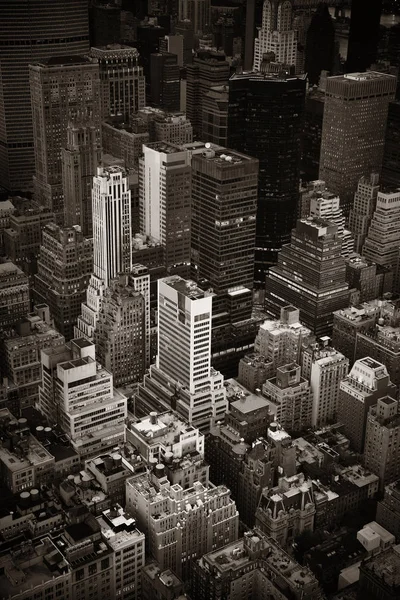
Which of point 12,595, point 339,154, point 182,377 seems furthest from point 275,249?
point 12,595

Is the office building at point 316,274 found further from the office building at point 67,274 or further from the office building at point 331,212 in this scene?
the office building at point 67,274

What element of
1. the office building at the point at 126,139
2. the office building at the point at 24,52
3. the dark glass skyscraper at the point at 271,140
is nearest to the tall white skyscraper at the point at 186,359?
the dark glass skyscraper at the point at 271,140

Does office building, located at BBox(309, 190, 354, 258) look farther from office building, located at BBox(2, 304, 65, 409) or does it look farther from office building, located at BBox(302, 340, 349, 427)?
office building, located at BBox(2, 304, 65, 409)

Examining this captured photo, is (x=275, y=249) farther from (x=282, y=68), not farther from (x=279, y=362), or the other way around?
(x=279, y=362)

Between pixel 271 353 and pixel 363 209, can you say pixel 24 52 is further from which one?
pixel 271 353

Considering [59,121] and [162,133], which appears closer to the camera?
[59,121]

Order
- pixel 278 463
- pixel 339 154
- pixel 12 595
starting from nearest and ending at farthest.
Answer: pixel 12 595
pixel 278 463
pixel 339 154

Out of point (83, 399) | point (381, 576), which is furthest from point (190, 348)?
point (381, 576)
